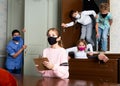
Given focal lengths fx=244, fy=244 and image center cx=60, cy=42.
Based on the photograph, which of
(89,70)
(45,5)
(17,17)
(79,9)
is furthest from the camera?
(17,17)

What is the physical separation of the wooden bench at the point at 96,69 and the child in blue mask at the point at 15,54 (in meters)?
1.85

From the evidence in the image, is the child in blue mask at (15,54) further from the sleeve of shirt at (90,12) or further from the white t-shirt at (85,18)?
the sleeve of shirt at (90,12)

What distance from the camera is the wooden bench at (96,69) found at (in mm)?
3154

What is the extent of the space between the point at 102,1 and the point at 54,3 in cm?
123

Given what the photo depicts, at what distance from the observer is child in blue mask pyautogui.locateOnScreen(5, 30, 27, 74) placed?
5074 mm

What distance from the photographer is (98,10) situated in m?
4.43

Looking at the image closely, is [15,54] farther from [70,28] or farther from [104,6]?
[104,6]

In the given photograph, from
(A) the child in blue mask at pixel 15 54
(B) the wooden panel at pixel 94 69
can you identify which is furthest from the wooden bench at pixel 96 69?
(A) the child in blue mask at pixel 15 54

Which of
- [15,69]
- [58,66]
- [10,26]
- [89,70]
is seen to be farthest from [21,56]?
[58,66]

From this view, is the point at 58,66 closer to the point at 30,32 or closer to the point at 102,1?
the point at 102,1

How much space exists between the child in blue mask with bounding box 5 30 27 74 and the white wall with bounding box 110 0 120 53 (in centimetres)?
185

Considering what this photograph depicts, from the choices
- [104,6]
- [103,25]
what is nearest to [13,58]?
[103,25]

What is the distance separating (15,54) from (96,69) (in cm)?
229

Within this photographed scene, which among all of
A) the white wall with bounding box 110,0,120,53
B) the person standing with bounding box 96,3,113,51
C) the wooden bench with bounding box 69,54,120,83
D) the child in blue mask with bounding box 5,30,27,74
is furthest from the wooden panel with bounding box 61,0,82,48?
the wooden bench with bounding box 69,54,120,83
